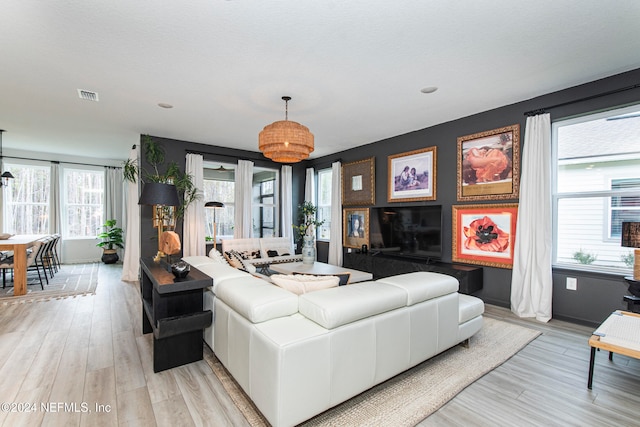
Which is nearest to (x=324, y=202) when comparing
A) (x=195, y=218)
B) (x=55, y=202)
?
(x=195, y=218)

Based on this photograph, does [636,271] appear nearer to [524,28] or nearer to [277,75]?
[524,28]

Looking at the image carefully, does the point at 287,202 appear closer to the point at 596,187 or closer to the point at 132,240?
the point at 132,240

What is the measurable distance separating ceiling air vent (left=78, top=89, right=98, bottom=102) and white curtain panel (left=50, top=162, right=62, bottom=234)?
5326 millimetres

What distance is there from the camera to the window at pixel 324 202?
7289 mm

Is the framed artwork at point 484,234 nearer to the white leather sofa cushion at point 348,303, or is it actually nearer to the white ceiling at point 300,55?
the white ceiling at point 300,55

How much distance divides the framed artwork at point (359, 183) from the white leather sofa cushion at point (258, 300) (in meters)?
4.25

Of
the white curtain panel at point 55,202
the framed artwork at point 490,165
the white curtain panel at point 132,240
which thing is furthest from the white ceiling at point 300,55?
the white curtain panel at point 55,202

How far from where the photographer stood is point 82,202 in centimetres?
799

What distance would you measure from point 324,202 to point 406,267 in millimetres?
3156

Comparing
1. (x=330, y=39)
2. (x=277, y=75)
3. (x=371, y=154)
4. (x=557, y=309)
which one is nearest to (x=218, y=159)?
(x=371, y=154)

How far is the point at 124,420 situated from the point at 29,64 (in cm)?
332

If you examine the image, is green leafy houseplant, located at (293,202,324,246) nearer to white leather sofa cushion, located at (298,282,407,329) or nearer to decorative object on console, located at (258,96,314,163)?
decorative object on console, located at (258,96,314,163)

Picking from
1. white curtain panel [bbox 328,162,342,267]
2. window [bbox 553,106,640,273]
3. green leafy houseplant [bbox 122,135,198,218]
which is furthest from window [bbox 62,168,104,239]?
window [bbox 553,106,640,273]

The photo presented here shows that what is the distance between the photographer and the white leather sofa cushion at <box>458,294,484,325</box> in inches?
105
